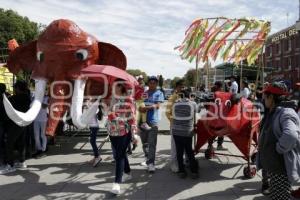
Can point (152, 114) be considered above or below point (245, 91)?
below

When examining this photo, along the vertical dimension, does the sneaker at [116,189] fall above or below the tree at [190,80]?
below

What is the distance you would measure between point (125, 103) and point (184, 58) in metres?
2.71

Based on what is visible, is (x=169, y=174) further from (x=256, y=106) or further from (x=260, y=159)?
(x=260, y=159)

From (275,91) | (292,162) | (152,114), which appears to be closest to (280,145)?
(292,162)

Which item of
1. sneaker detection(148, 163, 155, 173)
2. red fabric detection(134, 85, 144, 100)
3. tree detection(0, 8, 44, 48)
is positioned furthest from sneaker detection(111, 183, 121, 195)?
tree detection(0, 8, 44, 48)

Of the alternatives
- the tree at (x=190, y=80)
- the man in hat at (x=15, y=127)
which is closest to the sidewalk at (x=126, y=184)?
the man in hat at (x=15, y=127)

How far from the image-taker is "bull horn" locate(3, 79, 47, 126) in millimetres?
6719

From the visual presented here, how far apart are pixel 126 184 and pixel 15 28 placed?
3016 centimetres

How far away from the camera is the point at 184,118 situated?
7441 millimetres

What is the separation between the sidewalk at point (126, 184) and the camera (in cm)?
656

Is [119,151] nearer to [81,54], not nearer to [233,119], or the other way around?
[233,119]

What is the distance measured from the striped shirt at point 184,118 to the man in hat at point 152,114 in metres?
0.65

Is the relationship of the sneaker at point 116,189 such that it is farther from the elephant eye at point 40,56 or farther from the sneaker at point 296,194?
the elephant eye at point 40,56

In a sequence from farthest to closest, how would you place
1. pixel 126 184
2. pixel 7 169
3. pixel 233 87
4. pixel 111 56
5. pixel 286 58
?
pixel 286 58
pixel 233 87
pixel 111 56
pixel 7 169
pixel 126 184
